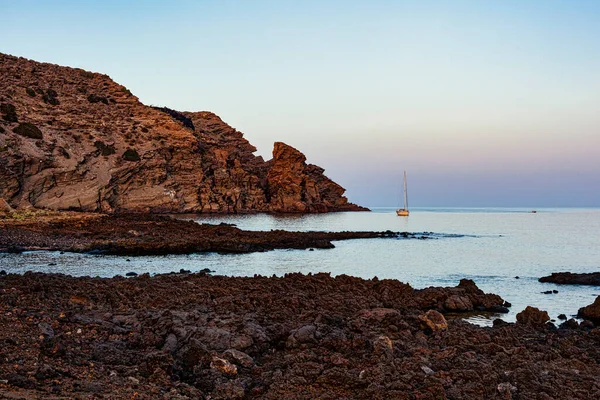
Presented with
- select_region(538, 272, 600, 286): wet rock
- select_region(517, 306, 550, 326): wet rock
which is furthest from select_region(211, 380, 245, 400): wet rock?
select_region(538, 272, 600, 286): wet rock

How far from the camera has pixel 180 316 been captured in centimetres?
1032

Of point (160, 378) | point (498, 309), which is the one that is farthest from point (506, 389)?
point (498, 309)

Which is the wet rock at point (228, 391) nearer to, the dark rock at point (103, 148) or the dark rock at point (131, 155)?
the dark rock at point (103, 148)

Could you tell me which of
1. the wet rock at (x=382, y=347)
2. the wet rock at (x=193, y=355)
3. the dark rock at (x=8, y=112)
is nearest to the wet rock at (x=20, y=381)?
the wet rock at (x=193, y=355)

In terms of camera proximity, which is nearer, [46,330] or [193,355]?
[193,355]

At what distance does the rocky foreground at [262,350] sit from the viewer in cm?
694

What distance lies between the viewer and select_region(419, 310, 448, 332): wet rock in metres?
11.1

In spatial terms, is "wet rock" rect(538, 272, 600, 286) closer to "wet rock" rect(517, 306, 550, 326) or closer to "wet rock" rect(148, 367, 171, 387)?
"wet rock" rect(517, 306, 550, 326)

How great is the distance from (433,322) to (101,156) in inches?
2618

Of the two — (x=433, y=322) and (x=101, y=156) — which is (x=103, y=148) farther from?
(x=433, y=322)

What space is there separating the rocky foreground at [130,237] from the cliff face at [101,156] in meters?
15.6

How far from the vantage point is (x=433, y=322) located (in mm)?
11258

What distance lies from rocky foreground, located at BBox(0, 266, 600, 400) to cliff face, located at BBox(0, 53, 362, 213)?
5121 centimetres

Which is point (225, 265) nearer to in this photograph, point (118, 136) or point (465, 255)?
point (465, 255)
